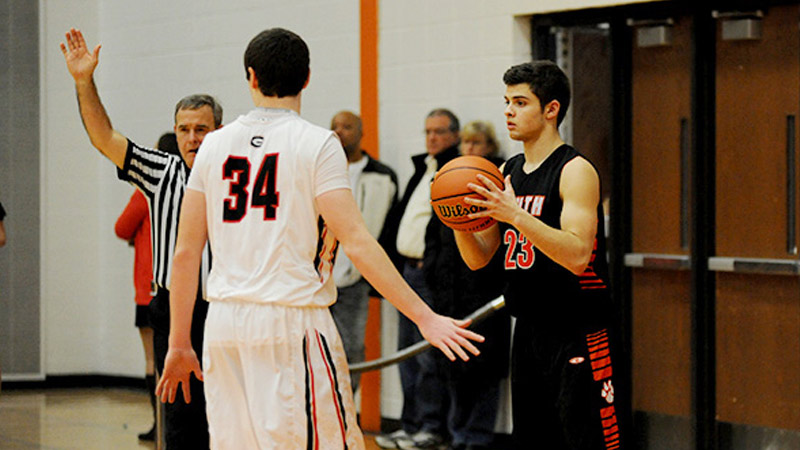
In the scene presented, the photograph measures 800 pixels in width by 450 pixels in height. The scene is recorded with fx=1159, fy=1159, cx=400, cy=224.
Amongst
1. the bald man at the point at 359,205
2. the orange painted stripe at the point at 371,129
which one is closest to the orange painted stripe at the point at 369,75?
the orange painted stripe at the point at 371,129

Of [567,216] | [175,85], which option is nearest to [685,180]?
[567,216]

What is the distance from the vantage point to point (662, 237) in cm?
586

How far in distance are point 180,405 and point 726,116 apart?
3.00 meters

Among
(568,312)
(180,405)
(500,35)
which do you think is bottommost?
(180,405)

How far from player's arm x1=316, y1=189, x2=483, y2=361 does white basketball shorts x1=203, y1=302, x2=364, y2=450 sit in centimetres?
21

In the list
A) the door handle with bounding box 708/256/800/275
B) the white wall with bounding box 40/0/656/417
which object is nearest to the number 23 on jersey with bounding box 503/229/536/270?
the door handle with bounding box 708/256/800/275

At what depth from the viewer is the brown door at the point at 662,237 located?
578 centimetres

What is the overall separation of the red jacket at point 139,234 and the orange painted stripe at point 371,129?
1.32 meters

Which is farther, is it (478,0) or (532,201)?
(478,0)

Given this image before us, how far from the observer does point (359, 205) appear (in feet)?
21.9

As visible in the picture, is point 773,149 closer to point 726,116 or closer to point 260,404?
point 726,116

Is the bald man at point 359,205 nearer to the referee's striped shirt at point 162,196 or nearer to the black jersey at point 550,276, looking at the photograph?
the referee's striped shirt at point 162,196

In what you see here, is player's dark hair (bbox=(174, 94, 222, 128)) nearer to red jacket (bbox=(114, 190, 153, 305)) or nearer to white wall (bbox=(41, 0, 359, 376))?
red jacket (bbox=(114, 190, 153, 305))

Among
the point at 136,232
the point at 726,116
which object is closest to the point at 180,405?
the point at 136,232
